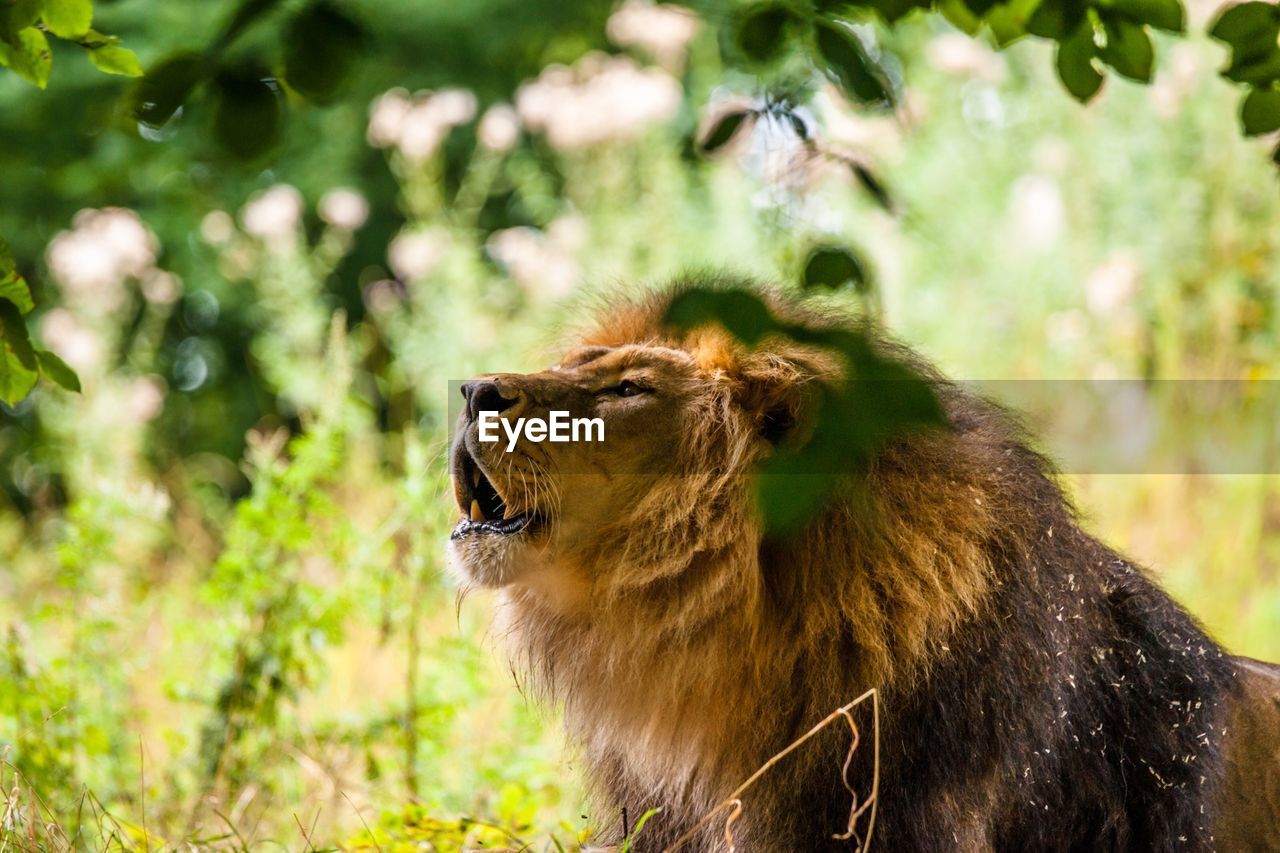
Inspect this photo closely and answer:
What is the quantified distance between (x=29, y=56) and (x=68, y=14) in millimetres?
206

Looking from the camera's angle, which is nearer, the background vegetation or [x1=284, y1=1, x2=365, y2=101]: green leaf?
[x1=284, y1=1, x2=365, y2=101]: green leaf

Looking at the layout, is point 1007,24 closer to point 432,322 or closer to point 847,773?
point 847,773

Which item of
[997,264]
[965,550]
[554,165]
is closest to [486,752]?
[965,550]

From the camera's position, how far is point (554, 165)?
39.0 feet

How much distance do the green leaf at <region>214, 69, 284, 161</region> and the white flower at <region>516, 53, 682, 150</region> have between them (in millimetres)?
5278

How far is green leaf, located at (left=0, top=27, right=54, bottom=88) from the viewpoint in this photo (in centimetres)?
225

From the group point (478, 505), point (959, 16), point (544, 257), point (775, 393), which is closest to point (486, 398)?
point (478, 505)

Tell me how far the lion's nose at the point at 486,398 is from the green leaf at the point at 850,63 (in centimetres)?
83

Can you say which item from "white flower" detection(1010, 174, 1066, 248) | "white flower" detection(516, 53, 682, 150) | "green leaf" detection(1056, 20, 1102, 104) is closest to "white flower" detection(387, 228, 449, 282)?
"white flower" detection(516, 53, 682, 150)

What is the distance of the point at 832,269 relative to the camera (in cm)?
204

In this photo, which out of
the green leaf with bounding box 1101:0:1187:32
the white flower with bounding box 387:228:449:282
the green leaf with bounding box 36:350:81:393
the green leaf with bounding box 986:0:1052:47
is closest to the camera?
the green leaf with bounding box 1101:0:1187:32

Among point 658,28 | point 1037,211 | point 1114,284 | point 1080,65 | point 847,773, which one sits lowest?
point 847,773

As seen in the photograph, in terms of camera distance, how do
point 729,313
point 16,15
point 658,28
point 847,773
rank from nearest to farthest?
point 729,313, point 16,15, point 847,773, point 658,28

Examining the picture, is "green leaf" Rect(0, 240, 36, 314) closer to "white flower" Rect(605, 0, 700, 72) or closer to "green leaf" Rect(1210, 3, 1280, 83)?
"green leaf" Rect(1210, 3, 1280, 83)
